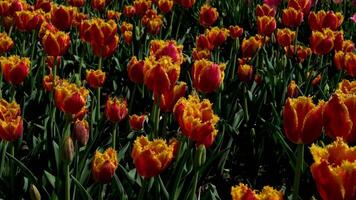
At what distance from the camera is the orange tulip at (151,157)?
1.75 meters

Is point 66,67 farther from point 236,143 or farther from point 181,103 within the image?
point 181,103

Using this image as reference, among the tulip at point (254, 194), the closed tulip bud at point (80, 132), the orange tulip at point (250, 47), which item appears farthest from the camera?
the orange tulip at point (250, 47)

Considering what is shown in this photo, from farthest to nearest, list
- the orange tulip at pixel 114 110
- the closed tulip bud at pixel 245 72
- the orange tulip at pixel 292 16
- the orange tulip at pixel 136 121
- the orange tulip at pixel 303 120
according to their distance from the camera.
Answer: the orange tulip at pixel 292 16 → the closed tulip bud at pixel 245 72 → the orange tulip at pixel 136 121 → the orange tulip at pixel 114 110 → the orange tulip at pixel 303 120

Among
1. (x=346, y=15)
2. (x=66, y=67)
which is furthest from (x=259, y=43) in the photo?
(x=346, y=15)

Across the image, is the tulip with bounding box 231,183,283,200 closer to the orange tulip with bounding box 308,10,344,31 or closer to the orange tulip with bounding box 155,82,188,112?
the orange tulip with bounding box 155,82,188,112

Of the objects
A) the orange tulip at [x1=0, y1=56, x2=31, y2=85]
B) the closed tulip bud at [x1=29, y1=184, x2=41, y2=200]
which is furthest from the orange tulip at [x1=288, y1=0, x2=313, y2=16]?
the closed tulip bud at [x1=29, y1=184, x2=41, y2=200]

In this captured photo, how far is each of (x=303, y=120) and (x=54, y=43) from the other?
67.6 inches

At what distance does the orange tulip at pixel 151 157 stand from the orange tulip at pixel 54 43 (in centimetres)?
139

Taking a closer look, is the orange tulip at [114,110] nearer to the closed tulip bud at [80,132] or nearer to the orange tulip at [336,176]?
the closed tulip bud at [80,132]

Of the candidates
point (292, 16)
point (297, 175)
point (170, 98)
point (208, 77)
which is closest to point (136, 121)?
point (170, 98)

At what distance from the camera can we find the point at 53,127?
290 centimetres

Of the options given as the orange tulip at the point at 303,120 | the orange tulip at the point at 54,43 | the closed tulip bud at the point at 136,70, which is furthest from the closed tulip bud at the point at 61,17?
the orange tulip at the point at 303,120

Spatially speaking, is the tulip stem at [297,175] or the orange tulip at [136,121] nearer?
the tulip stem at [297,175]

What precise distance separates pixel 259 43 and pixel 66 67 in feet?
5.04
